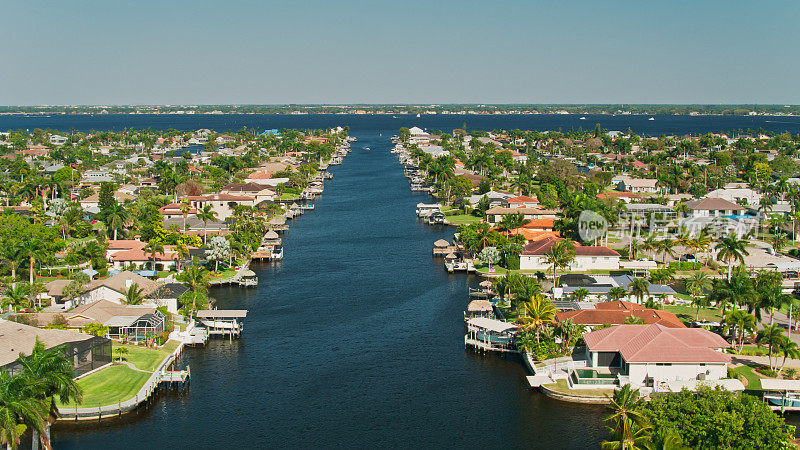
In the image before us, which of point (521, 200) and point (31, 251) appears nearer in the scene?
point (31, 251)

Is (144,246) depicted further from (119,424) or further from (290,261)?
(119,424)

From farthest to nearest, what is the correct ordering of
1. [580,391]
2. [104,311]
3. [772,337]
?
[104,311], [772,337], [580,391]

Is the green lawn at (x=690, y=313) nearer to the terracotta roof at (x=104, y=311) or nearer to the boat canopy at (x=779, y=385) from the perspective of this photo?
the boat canopy at (x=779, y=385)

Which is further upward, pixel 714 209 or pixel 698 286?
pixel 714 209

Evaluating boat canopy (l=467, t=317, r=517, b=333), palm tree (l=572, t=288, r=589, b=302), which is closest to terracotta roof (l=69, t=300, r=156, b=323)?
boat canopy (l=467, t=317, r=517, b=333)

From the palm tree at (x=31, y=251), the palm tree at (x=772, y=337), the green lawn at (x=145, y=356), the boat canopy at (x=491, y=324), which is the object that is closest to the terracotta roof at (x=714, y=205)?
the palm tree at (x=772, y=337)

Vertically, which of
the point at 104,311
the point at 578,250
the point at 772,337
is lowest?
the point at 104,311

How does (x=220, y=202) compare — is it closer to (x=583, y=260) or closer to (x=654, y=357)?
(x=583, y=260)


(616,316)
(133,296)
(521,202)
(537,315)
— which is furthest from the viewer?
(521,202)

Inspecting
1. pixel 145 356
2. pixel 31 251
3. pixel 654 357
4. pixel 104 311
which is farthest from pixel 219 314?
pixel 654 357
